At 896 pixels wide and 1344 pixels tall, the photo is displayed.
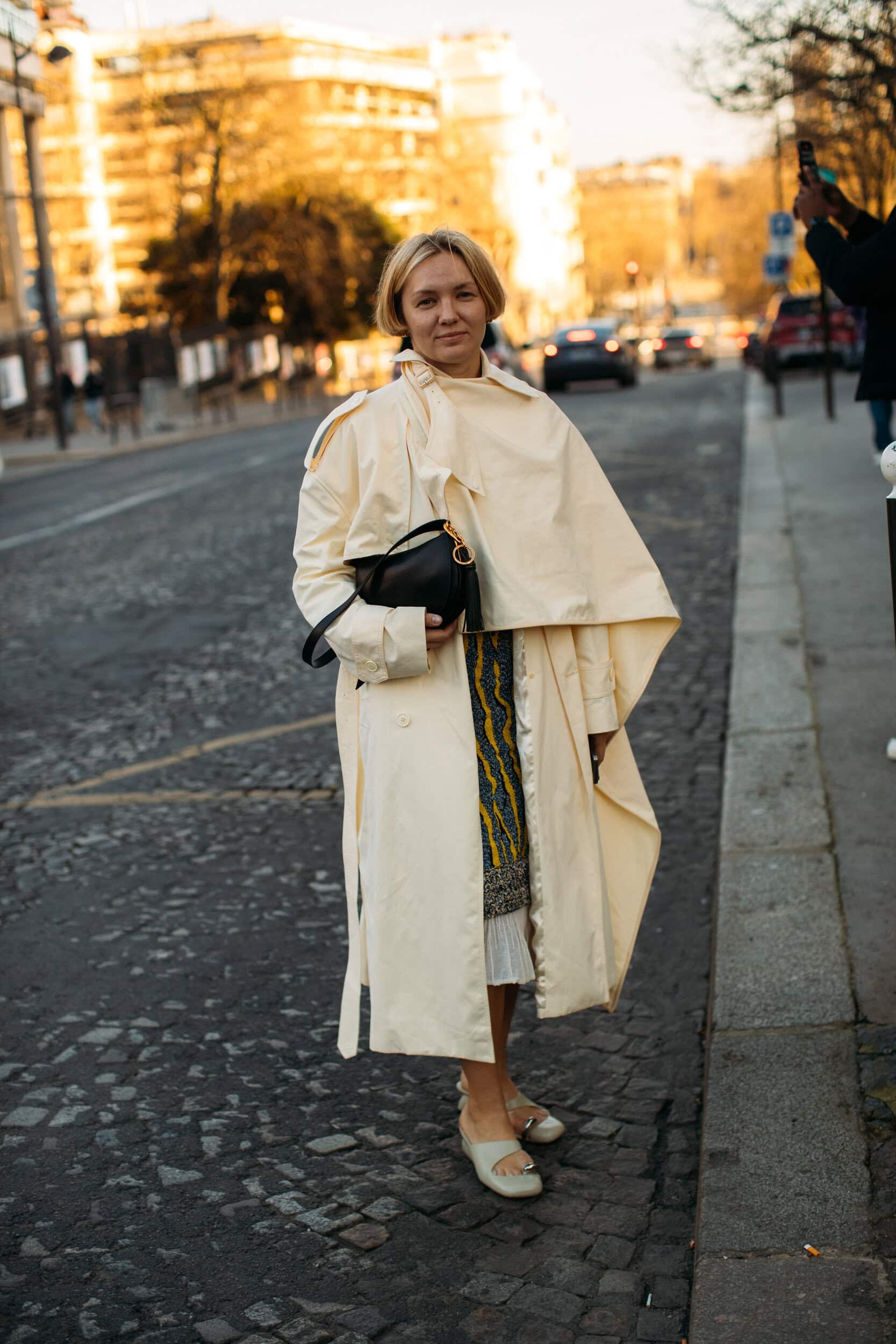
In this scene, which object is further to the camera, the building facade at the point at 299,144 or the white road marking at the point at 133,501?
the building facade at the point at 299,144

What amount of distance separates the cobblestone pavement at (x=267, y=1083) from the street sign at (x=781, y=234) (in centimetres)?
1842

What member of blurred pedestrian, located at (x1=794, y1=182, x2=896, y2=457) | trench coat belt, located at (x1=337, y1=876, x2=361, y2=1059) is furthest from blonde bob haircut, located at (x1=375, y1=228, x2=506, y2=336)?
blurred pedestrian, located at (x1=794, y1=182, x2=896, y2=457)

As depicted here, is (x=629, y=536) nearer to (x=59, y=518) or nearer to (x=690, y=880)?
(x=690, y=880)

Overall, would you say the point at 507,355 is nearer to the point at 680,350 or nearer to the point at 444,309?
the point at 680,350

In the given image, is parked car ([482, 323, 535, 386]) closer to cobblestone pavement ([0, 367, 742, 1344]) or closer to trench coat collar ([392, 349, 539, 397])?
cobblestone pavement ([0, 367, 742, 1344])

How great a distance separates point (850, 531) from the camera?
9.86m

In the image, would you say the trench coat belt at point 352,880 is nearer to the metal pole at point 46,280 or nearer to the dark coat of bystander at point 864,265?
the dark coat of bystander at point 864,265

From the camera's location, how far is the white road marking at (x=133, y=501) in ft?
47.7

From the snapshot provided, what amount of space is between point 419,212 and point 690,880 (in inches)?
3506

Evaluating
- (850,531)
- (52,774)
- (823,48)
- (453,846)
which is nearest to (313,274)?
(823,48)

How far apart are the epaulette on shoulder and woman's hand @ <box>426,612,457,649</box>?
38 cm

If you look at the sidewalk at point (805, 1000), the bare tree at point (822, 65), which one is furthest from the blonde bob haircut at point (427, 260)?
the bare tree at point (822, 65)

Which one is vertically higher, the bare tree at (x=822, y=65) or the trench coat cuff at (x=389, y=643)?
the bare tree at (x=822, y=65)

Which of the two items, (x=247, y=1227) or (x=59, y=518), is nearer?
(x=247, y=1227)
